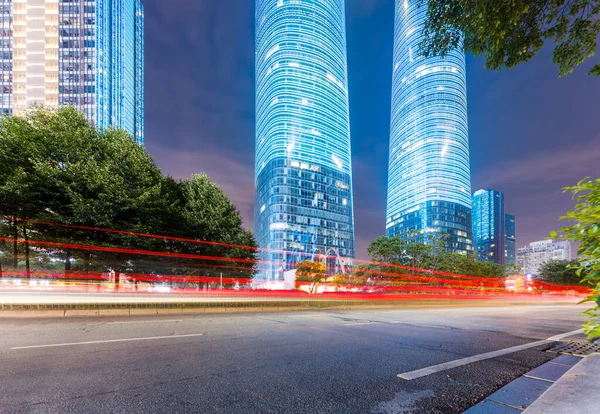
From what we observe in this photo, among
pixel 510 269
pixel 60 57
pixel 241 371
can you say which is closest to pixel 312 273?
pixel 241 371

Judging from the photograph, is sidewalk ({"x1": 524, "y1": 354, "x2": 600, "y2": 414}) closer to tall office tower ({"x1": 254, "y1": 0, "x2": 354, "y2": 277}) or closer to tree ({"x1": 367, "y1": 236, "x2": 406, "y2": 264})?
tree ({"x1": 367, "y1": 236, "x2": 406, "y2": 264})

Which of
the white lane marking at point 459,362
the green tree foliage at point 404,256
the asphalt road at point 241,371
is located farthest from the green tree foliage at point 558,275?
the asphalt road at point 241,371

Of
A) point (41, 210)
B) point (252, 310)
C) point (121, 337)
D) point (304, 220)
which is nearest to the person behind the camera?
point (121, 337)

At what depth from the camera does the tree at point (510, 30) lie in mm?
5191

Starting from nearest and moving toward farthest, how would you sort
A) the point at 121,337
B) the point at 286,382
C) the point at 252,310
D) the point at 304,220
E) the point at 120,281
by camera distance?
the point at 286,382
the point at 121,337
the point at 252,310
the point at 120,281
the point at 304,220

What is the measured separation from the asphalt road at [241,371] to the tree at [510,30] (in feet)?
19.7

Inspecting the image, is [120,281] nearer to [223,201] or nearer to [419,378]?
[223,201]

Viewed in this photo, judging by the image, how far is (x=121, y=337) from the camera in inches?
257

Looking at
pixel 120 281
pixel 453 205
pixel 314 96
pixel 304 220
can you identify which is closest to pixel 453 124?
pixel 453 205

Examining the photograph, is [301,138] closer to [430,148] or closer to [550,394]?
[430,148]

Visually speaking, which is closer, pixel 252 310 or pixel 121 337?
pixel 121 337

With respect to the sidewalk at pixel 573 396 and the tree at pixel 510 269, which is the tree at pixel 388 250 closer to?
the sidewalk at pixel 573 396

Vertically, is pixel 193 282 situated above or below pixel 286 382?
below

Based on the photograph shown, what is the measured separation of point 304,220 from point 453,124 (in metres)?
90.3
